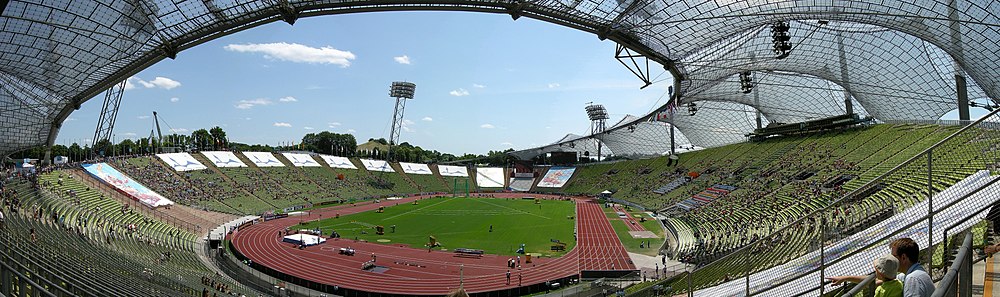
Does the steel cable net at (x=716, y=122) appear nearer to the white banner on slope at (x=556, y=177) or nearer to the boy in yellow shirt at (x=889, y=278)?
the white banner on slope at (x=556, y=177)

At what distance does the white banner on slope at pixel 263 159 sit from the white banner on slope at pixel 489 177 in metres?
37.1

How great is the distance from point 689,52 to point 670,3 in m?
6.67

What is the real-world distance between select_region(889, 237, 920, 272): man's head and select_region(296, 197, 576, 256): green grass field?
31475mm

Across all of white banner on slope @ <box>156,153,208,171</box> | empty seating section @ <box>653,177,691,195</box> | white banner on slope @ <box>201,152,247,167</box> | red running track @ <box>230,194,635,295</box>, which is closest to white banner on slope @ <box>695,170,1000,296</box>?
red running track @ <box>230,194,635,295</box>

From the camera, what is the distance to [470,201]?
74375 mm

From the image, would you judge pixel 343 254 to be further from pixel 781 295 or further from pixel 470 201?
pixel 470 201

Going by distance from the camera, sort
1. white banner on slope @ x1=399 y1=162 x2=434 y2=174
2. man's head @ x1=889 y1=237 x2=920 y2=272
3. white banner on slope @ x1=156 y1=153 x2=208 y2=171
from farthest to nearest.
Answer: white banner on slope @ x1=399 y1=162 x2=434 y2=174, white banner on slope @ x1=156 y1=153 x2=208 y2=171, man's head @ x1=889 y1=237 x2=920 y2=272

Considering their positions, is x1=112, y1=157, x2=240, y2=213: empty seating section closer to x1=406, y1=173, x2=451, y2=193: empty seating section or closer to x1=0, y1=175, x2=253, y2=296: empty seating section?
x1=0, y1=175, x2=253, y2=296: empty seating section

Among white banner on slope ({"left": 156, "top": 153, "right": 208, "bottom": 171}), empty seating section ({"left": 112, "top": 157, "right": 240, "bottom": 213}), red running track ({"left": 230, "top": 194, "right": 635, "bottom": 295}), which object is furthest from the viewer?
white banner on slope ({"left": 156, "top": 153, "right": 208, "bottom": 171})

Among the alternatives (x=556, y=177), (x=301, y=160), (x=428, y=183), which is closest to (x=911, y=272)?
(x=301, y=160)

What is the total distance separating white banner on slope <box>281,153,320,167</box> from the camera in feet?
265

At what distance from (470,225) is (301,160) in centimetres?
4282

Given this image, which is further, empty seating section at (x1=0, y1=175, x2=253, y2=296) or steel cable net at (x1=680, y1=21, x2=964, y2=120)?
steel cable net at (x1=680, y1=21, x2=964, y2=120)

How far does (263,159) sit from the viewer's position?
76312 millimetres
